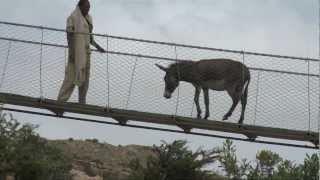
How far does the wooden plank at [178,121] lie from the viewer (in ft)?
45.8

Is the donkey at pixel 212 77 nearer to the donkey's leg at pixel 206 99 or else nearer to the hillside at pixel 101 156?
the donkey's leg at pixel 206 99

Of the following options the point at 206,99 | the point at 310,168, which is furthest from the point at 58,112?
the point at 310,168

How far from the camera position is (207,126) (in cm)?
1408

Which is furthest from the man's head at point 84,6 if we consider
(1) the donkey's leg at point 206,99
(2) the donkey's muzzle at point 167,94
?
(1) the donkey's leg at point 206,99

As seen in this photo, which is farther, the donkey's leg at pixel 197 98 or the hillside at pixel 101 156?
the hillside at pixel 101 156

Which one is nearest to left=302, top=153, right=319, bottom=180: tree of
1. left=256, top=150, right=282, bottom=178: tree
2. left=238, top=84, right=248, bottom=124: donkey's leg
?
left=256, top=150, right=282, bottom=178: tree

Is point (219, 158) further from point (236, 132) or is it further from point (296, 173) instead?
point (236, 132)

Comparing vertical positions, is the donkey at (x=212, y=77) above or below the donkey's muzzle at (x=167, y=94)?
Answer: above

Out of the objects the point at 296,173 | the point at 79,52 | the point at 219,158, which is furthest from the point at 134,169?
the point at 79,52

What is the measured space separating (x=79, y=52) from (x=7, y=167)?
7.50 feet

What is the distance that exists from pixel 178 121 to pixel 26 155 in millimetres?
2587

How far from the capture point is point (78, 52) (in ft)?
47.7

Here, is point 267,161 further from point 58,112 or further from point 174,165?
point 58,112

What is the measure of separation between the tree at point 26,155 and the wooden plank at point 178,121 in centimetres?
58
